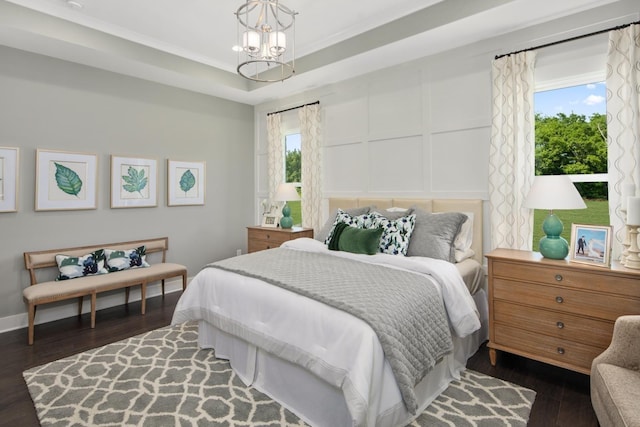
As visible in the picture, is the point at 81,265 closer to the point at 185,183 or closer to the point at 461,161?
the point at 185,183

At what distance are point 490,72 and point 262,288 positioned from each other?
2.80 metres

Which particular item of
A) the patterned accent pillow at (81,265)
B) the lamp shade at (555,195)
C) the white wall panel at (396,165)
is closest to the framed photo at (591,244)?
the lamp shade at (555,195)

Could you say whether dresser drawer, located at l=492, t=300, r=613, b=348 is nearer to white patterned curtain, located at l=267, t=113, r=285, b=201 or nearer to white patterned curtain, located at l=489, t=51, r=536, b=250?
white patterned curtain, located at l=489, t=51, r=536, b=250

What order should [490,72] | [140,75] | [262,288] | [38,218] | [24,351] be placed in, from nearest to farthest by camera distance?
[262,288], [24,351], [490,72], [38,218], [140,75]

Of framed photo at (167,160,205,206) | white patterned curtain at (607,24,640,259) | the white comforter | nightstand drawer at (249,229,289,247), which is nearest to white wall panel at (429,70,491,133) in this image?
white patterned curtain at (607,24,640,259)

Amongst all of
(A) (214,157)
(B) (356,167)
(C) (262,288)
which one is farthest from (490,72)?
(A) (214,157)

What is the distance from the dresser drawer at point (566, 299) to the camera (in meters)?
2.04

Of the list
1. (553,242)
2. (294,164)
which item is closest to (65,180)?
(294,164)

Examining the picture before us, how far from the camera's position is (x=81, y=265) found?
3.56m

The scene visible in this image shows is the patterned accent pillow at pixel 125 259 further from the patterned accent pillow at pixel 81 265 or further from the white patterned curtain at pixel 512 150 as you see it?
the white patterned curtain at pixel 512 150

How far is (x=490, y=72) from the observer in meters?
3.11

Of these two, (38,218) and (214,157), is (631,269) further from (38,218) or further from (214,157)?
(38,218)

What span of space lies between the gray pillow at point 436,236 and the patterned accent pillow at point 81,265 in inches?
129

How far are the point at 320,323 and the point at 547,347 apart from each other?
1659 mm
